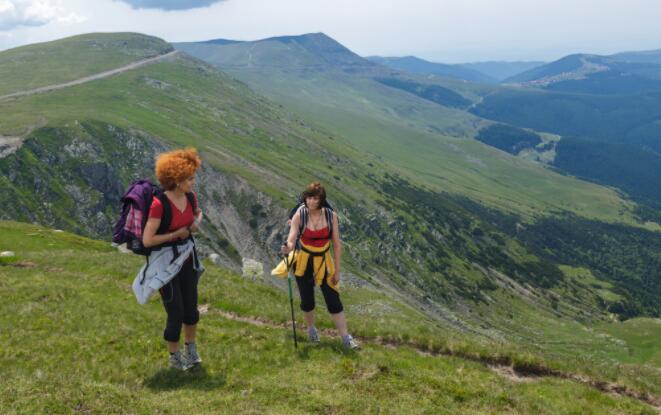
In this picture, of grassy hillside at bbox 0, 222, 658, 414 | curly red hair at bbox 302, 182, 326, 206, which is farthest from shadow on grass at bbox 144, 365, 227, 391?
curly red hair at bbox 302, 182, 326, 206

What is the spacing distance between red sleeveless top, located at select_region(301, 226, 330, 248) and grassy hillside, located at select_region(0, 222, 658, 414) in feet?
11.5

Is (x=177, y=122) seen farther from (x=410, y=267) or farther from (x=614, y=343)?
(x=614, y=343)

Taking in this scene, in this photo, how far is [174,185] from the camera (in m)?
11.5

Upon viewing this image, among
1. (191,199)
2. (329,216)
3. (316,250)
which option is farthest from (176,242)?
(329,216)

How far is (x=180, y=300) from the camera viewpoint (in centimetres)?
1240

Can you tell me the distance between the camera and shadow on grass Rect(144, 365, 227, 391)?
12227mm

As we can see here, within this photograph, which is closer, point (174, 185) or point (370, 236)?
point (174, 185)

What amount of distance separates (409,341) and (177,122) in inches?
7391

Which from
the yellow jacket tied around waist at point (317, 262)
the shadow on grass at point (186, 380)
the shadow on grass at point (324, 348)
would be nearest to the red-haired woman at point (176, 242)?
the shadow on grass at point (186, 380)

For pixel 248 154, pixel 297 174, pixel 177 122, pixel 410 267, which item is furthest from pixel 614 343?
pixel 177 122

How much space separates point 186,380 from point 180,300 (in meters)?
2.29

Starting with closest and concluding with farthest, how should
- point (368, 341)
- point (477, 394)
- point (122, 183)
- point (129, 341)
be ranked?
point (477, 394) → point (129, 341) → point (368, 341) → point (122, 183)

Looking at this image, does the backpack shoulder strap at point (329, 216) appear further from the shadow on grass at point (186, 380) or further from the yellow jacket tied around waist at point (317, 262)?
the shadow on grass at point (186, 380)

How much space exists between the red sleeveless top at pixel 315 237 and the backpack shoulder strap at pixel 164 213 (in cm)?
431
